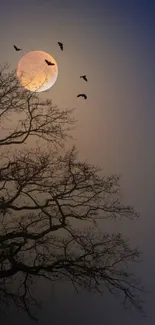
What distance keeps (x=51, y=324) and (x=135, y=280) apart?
2.56 feet

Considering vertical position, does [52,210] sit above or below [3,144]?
below

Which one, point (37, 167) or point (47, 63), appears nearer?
point (37, 167)

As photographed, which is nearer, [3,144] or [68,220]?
[3,144]

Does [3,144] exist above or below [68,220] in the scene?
above

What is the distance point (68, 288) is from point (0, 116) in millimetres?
1522

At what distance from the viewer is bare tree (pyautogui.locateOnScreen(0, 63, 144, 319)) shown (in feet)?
9.70

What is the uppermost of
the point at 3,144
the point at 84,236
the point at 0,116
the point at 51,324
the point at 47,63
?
the point at 47,63

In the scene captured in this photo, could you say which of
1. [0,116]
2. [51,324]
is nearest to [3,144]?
[0,116]

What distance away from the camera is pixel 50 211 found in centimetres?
314

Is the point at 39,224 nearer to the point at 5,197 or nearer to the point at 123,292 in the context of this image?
the point at 5,197

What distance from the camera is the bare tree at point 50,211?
296 centimetres

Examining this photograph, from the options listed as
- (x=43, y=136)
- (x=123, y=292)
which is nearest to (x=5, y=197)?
(x=43, y=136)

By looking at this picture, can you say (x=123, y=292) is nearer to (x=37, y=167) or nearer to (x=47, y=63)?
(x=37, y=167)

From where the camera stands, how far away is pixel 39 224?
318cm
